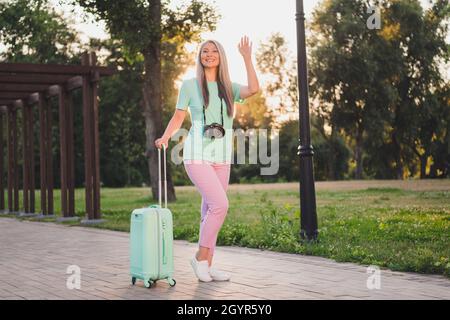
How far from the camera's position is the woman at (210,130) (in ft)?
21.6

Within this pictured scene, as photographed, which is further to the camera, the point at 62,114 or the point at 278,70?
the point at 278,70

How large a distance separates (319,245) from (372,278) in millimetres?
2506

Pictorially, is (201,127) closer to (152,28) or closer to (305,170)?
(305,170)

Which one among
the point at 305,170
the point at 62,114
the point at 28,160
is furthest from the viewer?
the point at 28,160

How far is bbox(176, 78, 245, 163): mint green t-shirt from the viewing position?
6.59 metres

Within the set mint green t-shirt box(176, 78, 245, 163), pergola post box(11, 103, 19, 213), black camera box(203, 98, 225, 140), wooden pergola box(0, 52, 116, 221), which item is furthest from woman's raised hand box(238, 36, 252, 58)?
pergola post box(11, 103, 19, 213)

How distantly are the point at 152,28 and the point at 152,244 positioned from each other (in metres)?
18.5

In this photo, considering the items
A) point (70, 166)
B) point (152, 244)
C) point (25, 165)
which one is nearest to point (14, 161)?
point (25, 165)

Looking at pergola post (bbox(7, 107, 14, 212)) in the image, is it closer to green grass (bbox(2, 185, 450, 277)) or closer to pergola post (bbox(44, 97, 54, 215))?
pergola post (bbox(44, 97, 54, 215))

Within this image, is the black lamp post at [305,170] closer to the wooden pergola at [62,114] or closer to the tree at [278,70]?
the wooden pergola at [62,114]

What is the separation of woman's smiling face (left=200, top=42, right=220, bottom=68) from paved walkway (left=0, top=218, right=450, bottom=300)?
2.07 meters

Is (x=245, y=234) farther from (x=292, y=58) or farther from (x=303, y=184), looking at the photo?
(x=292, y=58)

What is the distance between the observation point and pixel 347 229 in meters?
11.6

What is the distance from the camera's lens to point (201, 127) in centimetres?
661
